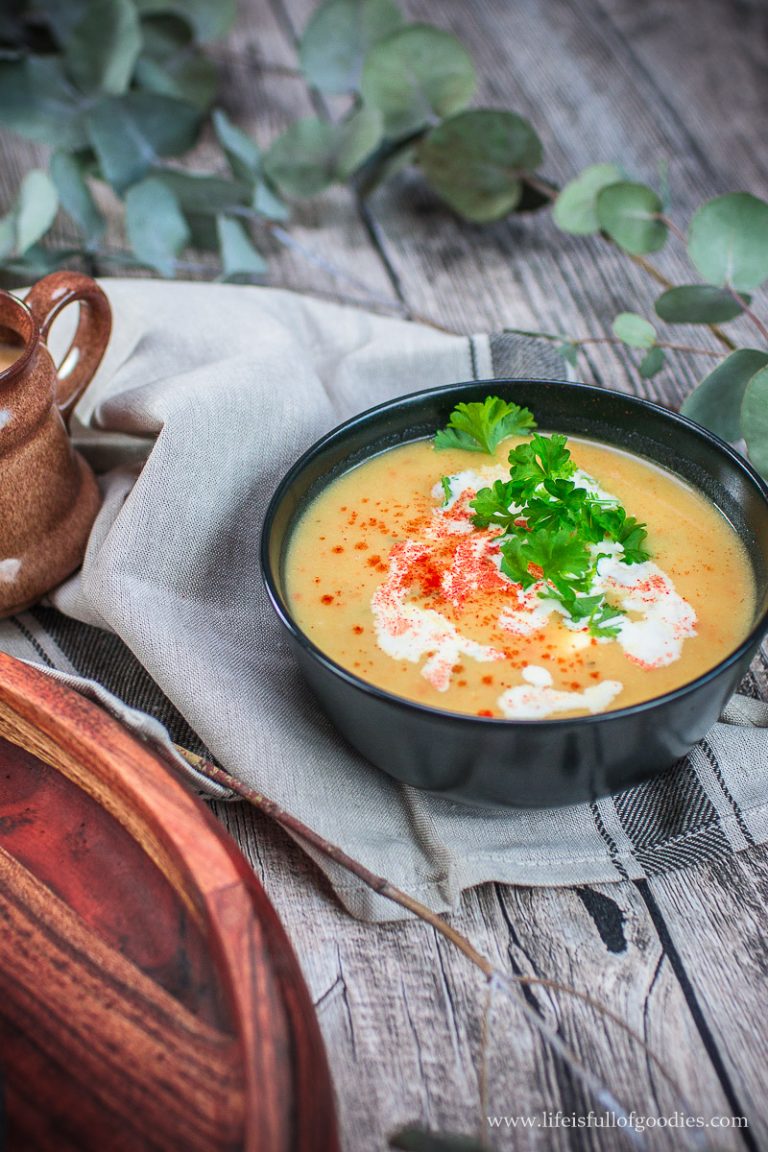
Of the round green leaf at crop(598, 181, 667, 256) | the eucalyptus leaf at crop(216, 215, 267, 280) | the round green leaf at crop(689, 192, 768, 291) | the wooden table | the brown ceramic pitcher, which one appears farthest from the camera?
the eucalyptus leaf at crop(216, 215, 267, 280)

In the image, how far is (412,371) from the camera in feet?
6.14

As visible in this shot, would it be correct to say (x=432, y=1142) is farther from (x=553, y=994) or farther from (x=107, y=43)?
(x=107, y=43)

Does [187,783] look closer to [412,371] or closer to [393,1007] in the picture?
[393,1007]

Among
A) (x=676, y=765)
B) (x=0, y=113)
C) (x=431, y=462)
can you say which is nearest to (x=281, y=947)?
(x=676, y=765)

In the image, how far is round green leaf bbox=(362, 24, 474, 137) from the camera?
7.54 ft

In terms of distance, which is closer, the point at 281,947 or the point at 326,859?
the point at 281,947

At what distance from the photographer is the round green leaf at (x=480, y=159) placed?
2223mm

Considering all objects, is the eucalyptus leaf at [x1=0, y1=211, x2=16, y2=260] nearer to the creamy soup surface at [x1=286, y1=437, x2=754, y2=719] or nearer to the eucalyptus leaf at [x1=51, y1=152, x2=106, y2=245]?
the eucalyptus leaf at [x1=51, y1=152, x2=106, y2=245]

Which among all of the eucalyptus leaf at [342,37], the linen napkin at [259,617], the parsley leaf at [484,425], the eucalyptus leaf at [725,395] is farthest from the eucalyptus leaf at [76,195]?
the eucalyptus leaf at [725,395]

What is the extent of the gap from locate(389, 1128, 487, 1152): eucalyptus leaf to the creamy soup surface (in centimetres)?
43

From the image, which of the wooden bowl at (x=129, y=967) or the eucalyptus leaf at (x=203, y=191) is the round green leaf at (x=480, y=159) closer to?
the eucalyptus leaf at (x=203, y=191)

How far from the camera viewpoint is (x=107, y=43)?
2340 mm

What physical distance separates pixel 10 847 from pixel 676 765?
786 millimetres

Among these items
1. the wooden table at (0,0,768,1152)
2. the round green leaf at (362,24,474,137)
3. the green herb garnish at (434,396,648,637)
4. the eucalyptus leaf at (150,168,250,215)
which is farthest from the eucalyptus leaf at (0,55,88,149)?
the green herb garnish at (434,396,648,637)
